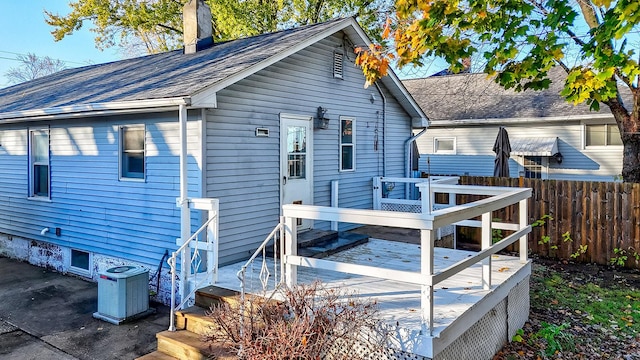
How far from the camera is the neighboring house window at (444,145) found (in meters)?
18.5

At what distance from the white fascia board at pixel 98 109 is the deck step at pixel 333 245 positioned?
2.82 meters

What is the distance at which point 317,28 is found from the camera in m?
8.52

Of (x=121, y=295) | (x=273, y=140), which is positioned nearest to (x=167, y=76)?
(x=273, y=140)

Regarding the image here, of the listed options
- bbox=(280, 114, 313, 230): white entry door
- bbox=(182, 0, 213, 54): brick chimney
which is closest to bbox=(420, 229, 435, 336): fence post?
bbox=(280, 114, 313, 230): white entry door

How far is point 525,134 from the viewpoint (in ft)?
55.3

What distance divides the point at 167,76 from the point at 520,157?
546 inches

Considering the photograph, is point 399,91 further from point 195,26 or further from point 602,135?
point 602,135

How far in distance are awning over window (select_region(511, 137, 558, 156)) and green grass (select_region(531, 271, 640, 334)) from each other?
9.00 metres

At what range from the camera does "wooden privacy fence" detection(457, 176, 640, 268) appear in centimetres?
821

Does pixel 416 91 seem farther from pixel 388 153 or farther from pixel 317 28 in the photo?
pixel 317 28

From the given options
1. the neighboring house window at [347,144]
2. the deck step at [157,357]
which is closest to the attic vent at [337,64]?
the neighboring house window at [347,144]

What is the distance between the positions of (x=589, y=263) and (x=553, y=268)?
79 centimetres

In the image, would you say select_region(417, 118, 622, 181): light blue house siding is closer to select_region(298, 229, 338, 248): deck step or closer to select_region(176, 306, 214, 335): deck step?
select_region(298, 229, 338, 248): deck step

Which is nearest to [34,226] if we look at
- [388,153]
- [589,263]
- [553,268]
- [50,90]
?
[50,90]
